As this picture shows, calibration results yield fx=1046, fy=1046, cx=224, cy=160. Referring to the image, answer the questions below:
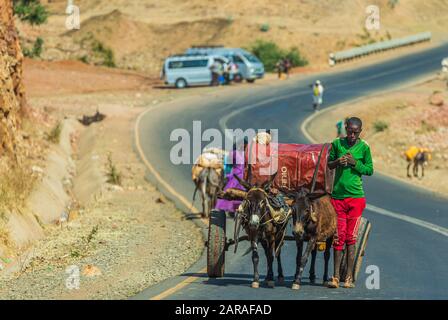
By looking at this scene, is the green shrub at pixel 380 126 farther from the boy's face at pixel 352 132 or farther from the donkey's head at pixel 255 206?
the donkey's head at pixel 255 206

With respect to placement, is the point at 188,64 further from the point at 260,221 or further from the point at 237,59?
the point at 260,221

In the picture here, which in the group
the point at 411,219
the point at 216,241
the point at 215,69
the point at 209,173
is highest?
the point at 215,69

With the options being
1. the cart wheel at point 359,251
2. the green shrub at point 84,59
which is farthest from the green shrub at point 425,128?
the green shrub at point 84,59

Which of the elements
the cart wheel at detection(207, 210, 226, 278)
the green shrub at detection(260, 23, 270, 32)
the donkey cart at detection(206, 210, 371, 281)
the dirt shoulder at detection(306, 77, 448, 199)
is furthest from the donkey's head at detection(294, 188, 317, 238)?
the green shrub at detection(260, 23, 270, 32)

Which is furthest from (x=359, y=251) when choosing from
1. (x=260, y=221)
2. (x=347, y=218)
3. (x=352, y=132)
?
(x=352, y=132)

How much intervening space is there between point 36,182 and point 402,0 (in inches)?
3333

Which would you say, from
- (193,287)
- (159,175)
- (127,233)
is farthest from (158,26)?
(193,287)

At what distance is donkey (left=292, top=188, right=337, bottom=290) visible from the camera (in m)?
13.6

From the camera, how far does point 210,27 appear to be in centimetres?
9188

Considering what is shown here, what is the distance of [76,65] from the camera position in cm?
7156

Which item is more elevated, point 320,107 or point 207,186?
point 320,107

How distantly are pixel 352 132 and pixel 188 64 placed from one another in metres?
50.0

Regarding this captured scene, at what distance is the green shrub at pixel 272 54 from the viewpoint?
78.6 metres
